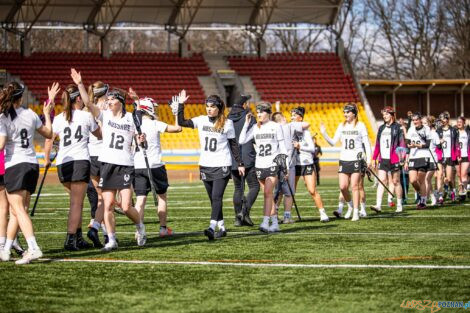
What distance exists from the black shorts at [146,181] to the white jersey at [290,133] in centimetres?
279

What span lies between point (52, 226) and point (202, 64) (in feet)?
107

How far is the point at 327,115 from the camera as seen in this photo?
43.7 m

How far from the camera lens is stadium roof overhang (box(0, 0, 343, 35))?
43.3 metres

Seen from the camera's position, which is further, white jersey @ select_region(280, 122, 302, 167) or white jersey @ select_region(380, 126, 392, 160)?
white jersey @ select_region(380, 126, 392, 160)

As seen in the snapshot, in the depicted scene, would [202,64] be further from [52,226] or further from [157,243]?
[157,243]

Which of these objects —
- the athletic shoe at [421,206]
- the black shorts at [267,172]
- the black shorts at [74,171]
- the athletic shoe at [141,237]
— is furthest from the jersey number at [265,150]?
the athletic shoe at [421,206]

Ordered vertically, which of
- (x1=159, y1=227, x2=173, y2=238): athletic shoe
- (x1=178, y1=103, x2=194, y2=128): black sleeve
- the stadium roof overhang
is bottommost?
(x1=159, y1=227, x2=173, y2=238): athletic shoe

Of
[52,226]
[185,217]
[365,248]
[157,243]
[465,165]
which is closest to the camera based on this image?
[365,248]

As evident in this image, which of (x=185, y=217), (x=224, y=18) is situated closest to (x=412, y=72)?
(x=224, y=18)

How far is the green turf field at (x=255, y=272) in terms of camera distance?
7312 mm

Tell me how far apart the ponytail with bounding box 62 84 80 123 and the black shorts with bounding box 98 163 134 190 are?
0.79m

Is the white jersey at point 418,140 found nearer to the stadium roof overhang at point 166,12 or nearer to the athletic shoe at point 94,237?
the athletic shoe at point 94,237

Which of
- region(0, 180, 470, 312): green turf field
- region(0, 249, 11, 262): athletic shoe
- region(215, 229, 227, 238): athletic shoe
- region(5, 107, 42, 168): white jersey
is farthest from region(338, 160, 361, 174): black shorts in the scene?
region(0, 249, 11, 262): athletic shoe

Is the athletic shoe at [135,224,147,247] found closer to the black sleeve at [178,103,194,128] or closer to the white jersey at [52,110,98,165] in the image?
the white jersey at [52,110,98,165]
